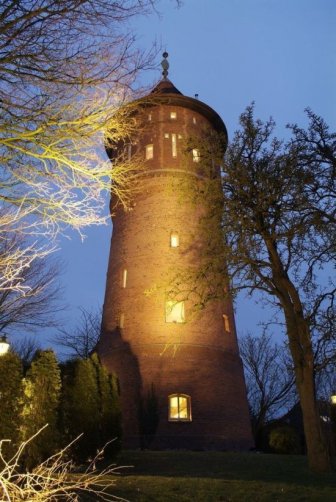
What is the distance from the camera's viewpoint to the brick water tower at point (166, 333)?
17641mm

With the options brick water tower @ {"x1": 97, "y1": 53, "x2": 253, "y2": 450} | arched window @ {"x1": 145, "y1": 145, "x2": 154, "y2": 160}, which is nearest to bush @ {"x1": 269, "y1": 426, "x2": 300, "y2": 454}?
brick water tower @ {"x1": 97, "y1": 53, "x2": 253, "y2": 450}

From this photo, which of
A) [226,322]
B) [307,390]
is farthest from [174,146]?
[307,390]

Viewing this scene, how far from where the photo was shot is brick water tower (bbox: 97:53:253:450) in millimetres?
17641

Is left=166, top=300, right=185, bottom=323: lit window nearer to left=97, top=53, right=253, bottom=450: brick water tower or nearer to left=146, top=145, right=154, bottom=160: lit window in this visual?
left=97, top=53, right=253, bottom=450: brick water tower

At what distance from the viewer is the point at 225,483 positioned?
829 cm

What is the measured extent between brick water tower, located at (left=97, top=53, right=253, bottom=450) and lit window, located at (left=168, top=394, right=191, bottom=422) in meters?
0.04

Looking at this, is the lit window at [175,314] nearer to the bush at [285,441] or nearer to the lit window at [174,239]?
the lit window at [174,239]

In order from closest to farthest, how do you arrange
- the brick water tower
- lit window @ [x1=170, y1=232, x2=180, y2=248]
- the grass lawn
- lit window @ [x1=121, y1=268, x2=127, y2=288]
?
the grass lawn
the brick water tower
lit window @ [x1=121, y1=268, x2=127, y2=288]
lit window @ [x1=170, y1=232, x2=180, y2=248]

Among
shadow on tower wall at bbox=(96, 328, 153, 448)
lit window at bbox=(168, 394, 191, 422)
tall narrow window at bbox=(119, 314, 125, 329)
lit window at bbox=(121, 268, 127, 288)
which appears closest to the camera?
shadow on tower wall at bbox=(96, 328, 153, 448)

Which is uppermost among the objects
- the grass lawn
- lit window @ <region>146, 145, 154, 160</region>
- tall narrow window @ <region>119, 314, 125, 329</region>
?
A: lit window @ <region>146, 145, 154, 160</region>

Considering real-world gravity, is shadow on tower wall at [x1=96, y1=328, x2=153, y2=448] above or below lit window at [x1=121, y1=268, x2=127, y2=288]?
below

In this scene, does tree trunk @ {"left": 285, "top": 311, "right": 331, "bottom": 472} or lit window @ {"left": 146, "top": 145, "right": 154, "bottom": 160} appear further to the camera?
lit window @ {"left": 146, "top": 145, "right": 154, "bottom": 160}

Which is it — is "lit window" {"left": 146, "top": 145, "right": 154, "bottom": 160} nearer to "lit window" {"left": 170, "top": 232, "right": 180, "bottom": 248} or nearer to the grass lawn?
"lit window" {"left": 170, "top": 232, "right": 180, "bottom": 248}

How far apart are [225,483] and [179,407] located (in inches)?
391
